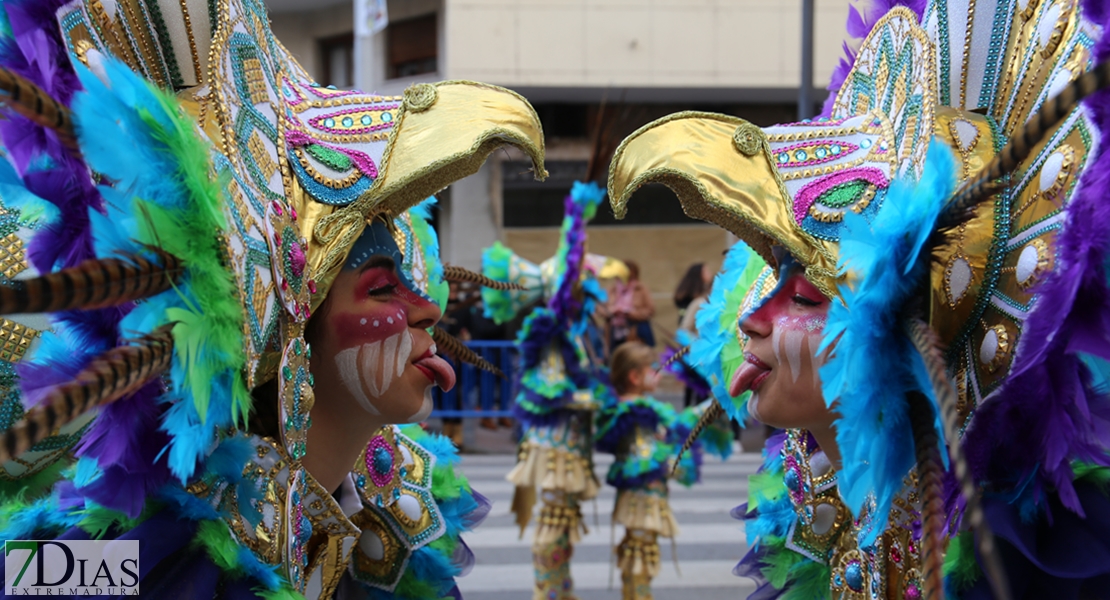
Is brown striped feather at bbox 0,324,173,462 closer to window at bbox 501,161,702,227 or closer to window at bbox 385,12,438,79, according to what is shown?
window at bbox 501,161,702,227

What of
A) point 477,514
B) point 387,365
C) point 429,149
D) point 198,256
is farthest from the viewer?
point 477,514

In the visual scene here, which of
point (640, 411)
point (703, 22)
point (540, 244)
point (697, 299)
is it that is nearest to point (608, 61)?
point (703, 22)

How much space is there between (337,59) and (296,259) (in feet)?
44.3

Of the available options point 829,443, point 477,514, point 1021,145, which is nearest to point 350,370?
point 477,514

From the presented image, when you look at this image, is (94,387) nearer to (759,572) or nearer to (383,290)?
(383,290)

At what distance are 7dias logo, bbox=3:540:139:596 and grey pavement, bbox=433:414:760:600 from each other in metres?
3.42

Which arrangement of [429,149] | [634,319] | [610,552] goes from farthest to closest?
1. [634,319]
2. [610,552]
3. [429,149]

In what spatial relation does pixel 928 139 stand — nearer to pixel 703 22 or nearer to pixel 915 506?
pixel 915 506

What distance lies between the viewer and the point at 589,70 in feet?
43.7

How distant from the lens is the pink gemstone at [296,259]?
6.88ft

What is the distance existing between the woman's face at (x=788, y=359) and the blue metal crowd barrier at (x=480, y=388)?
7.38 m

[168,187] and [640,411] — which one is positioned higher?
[168,187]

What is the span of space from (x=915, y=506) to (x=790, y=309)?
1.64 ft

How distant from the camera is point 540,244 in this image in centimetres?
1401
